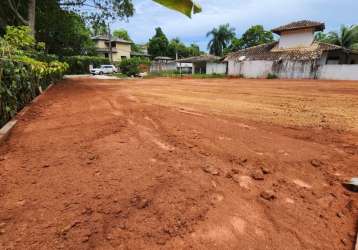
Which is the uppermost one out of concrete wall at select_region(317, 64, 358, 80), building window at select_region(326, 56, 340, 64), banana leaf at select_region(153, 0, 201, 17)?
building window at select_region(326, 56, 340, 64)

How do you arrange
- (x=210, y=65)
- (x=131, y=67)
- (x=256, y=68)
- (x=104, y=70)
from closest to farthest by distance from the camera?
1. (x=256, y=68)
2. (x=131, y=67)
3. (x=210, y=65)
4. (x=104, y=70)

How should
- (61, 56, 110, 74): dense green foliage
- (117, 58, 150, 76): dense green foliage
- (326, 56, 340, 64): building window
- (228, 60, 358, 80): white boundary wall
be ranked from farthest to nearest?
(61, 56, 110, 74): dense green foliage
(117, 58, 150, 76): dense green foliage
(326, 56, 340, 64): building window
(228, 60, 358, 80): white boundary wall

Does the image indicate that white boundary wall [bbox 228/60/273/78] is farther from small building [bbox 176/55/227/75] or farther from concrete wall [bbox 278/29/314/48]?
concrete wall [bbox 278/29/314/48]

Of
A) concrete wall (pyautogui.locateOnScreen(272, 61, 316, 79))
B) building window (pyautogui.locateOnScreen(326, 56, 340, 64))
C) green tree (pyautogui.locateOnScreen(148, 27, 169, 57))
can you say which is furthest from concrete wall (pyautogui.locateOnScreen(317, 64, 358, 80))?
green tree (pyautogui.locateOnScreen(148, 27, 169, 57))

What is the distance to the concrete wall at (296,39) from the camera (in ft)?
90.2

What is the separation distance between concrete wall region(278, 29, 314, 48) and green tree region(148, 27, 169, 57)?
2971 cm

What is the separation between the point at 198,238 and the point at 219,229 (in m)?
0.23

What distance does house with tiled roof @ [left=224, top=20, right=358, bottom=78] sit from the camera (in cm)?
2544

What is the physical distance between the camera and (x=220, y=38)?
55969mm

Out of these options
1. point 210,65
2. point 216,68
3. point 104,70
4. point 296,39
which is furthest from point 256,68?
point 104,70

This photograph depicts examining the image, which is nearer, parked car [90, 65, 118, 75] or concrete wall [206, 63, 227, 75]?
concrete wall [206, 63, 227, 75]

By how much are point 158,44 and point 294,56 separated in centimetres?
3360

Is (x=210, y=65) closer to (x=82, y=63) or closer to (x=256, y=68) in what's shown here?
(x=256, y=68)

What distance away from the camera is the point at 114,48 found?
53094mm
